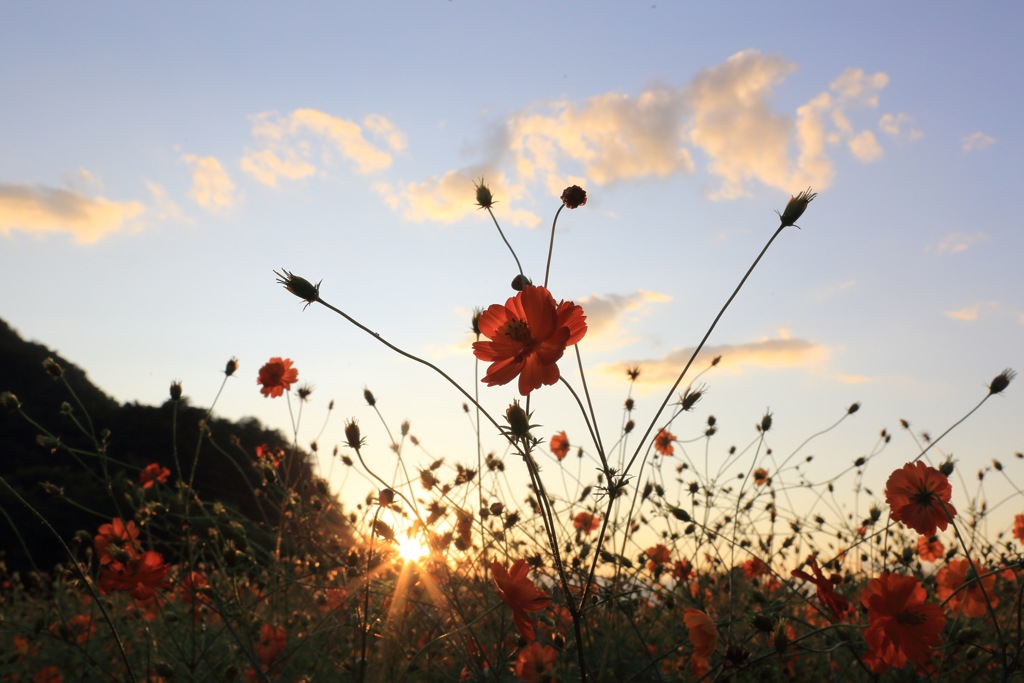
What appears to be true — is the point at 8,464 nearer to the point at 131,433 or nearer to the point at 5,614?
the point at 131,433

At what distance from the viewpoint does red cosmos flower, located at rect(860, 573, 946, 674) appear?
5.54 ft

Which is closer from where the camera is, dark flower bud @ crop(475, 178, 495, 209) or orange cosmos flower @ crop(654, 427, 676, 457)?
dark flower bud @ crop(475, 178, 495, 209)

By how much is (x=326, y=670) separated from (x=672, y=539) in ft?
5.43

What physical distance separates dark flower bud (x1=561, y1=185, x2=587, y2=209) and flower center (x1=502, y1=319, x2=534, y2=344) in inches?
23.6

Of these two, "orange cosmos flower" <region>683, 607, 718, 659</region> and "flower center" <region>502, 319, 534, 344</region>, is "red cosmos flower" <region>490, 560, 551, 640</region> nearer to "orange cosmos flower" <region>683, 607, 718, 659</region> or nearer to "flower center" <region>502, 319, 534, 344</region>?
"orange cosmos flower" <region>683, 607, 718, 659</region>

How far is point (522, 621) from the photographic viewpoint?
1.58 m

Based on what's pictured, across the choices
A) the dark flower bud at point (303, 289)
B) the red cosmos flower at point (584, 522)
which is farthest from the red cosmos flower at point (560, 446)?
the dark flower bud at point (303, 289)

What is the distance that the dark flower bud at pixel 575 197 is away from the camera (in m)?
2.09

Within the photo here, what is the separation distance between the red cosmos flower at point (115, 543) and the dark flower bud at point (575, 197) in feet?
5.49

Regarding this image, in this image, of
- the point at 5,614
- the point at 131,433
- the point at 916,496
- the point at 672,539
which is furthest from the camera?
the point at 131,433

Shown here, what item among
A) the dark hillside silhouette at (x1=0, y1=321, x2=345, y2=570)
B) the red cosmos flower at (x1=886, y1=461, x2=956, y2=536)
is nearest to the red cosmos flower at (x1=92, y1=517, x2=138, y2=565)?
the red cosmos flower at (x1=886, y1=461, x2=956, y2=536)

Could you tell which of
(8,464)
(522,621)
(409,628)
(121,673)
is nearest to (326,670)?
(409,628)

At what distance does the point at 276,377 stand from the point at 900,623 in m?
2.97

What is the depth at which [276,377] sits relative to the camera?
385cm
